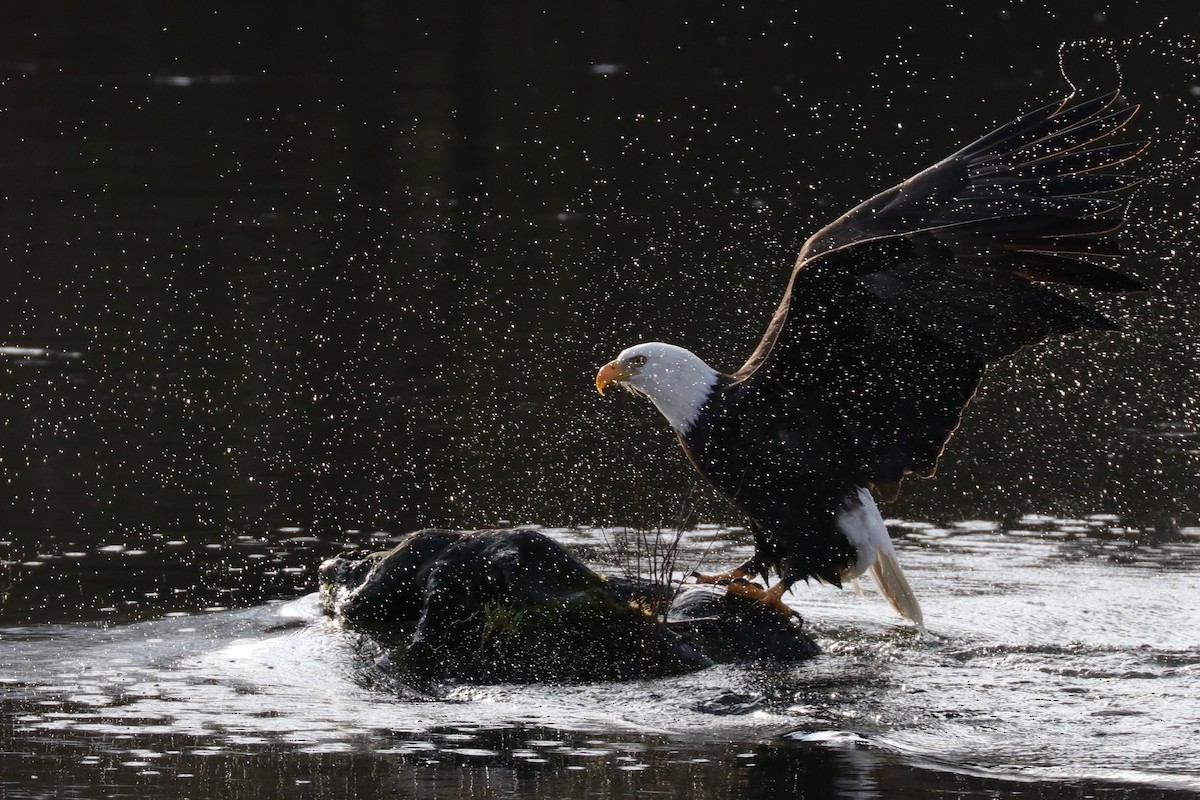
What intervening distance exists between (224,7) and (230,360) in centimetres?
1864

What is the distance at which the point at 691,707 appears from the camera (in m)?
5.41

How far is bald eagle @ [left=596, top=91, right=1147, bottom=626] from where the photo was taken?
5.92m

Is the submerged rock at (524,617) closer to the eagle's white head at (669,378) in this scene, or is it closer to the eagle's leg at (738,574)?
the eagle's leg at (738,574)

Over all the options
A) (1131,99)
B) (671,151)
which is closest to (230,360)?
(671,151)

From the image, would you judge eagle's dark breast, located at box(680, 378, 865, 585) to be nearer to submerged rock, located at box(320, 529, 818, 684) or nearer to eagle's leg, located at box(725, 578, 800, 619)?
eagle's leg, located at box(725, 578, 800, 619)

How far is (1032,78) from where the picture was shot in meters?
20.8

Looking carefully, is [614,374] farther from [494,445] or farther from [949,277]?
[494,445]

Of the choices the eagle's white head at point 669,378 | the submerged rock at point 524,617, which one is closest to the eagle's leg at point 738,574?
the submerged rock at point 524,617

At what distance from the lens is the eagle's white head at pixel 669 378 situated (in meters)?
6.41

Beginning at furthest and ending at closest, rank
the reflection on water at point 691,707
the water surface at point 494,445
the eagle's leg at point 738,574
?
1. the eagle's leg at point 738,574
2. the water surface at point 494,445
3. the reflection on water at point 691,707

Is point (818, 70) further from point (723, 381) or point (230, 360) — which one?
point (723, 381)

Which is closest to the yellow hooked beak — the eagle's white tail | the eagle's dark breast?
the eagle's dark breast

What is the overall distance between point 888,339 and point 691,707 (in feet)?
4.61

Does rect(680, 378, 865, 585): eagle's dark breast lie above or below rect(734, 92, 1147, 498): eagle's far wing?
below
